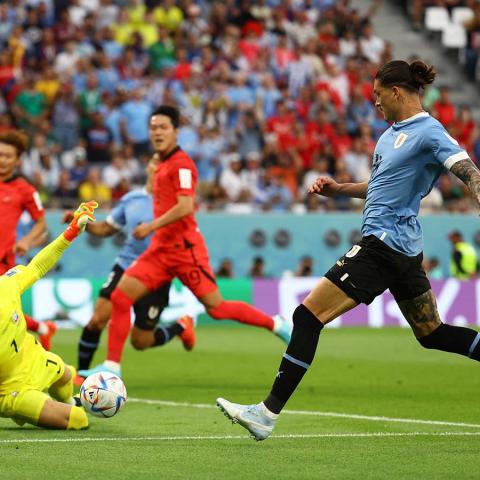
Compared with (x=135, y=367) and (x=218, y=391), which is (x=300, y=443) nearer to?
(x=218, y=391)

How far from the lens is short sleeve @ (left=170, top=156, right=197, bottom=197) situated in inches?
476

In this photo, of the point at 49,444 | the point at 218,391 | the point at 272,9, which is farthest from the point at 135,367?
the point at 272,9

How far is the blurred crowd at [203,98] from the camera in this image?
2377 centimetres

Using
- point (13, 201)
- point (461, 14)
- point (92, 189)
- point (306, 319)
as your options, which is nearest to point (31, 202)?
point (13, 201)

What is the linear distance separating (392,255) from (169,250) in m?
4.17

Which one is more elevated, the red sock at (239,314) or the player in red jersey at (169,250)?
the player in red jersey at (169,250)

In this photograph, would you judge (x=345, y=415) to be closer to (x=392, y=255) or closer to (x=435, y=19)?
(x=392, y=255)

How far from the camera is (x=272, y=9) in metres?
29.1

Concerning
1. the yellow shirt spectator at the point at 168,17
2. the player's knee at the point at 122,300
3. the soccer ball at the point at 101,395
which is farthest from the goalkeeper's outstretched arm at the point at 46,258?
the yellow shirt spectator at the point at 168,17

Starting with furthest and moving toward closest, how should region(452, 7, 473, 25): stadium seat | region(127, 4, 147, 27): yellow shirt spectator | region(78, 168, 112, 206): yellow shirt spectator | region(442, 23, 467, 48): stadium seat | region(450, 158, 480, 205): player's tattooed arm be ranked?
region(442, 23, 467, 48): stadium seat, region(452, 7, 473, 25): stadium seat, region(127, 4, 147, 27): yellow shirt spectator, region(78, 168, 112, 206): yellow shirt spectator, region(450, 158, 480, 205): player's tattooed arm

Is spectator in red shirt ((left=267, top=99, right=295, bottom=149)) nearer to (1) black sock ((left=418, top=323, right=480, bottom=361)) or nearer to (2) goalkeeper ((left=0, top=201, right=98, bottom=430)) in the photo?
(2) goalkeeper ((left=0, top=201, right=98, bottom=430))

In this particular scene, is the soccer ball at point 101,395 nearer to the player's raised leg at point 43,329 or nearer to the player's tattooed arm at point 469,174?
the player's tattooed arm at point 469,174

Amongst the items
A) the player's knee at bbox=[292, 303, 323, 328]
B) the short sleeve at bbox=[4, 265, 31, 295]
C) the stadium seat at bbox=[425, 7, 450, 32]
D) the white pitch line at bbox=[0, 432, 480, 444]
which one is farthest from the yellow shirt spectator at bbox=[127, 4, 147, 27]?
the player's knee at bbox=[292, 303, 323, 328]

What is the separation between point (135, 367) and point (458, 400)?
206 inches
